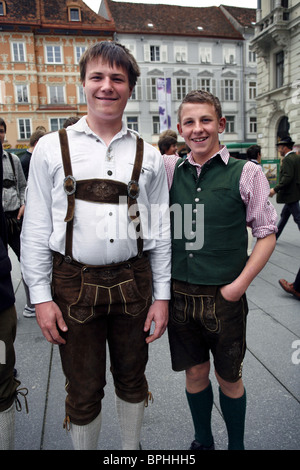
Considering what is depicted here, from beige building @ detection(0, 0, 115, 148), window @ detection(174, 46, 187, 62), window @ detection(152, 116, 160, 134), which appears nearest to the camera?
beige building @ detection(0, 0, 115, 148)

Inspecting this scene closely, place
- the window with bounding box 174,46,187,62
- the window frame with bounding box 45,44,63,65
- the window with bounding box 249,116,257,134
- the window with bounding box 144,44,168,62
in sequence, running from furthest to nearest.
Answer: the window with bounding box 249,116,257,134, the window with bounding box 174,46,187,62, the window with bounding box 144,44,168,62, the window frame with bounding box 45,44,63,65

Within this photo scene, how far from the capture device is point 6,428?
159 cm

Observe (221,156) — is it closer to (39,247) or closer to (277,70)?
(39,247)

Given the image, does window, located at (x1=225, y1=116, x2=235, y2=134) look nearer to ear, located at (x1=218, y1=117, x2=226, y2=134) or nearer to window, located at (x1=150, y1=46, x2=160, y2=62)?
window, located at (x1=150, y1=46, x2=160, y2=62)

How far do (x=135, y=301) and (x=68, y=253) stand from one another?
365 mm

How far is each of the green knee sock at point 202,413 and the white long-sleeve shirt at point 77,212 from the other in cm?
84

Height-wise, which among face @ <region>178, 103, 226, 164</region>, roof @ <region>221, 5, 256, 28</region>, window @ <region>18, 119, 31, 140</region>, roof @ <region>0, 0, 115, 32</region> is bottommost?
face @ <region>178, 103, 226, 164</region>

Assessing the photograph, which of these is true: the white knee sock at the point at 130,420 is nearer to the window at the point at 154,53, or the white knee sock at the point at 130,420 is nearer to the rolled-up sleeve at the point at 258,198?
the rolled-up sleeve at the point at 258,198

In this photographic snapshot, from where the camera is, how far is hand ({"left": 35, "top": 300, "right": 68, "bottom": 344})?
156 centimetres

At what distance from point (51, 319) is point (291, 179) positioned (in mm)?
5485

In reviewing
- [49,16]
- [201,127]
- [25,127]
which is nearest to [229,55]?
[49,16]

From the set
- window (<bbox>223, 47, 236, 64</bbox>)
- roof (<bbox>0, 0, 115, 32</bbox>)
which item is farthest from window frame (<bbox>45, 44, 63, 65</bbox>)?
window (<bbox>223, 47, 236, 64</bbox>)

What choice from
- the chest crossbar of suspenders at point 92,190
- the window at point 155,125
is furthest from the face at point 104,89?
the window at point 155,125

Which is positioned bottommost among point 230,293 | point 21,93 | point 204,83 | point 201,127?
point 230,293
